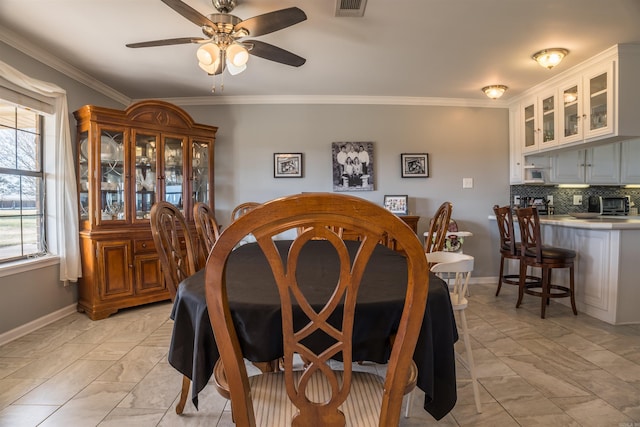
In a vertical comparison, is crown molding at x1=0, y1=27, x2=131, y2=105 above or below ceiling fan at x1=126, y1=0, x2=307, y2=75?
above

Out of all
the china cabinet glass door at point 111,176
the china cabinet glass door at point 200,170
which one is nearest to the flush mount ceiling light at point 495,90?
the china cabinet glass door at point 200,170

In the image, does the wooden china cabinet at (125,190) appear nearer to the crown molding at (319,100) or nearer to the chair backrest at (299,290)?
the crown molding at (319,100)

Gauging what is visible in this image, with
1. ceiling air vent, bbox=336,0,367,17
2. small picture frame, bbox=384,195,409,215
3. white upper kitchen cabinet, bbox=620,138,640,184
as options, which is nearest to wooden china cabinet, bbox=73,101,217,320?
ceiling air vent, bbox=336,0,367,17

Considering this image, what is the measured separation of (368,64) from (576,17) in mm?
1555

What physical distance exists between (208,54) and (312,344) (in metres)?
1.83

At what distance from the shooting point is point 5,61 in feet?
8.16

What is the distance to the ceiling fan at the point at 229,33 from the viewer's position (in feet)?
5.99

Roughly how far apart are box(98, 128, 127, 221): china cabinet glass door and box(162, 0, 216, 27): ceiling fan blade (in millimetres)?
1779

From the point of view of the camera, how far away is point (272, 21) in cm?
185

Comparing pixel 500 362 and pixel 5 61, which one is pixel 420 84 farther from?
pixel 5 61

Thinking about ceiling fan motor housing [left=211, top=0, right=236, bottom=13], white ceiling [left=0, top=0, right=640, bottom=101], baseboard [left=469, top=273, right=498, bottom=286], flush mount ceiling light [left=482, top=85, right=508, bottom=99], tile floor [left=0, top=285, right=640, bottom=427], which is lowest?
tile floor [left=0, top=285, right=640, bottom=427]

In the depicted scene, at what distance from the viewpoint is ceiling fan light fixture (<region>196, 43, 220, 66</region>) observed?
198cm

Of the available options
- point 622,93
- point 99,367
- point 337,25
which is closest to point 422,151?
point 622,93

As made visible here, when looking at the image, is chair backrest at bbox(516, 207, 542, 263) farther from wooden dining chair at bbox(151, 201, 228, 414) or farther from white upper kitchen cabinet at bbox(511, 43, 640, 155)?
wooden dining chair at bbox(151, 201, 228, 414)
